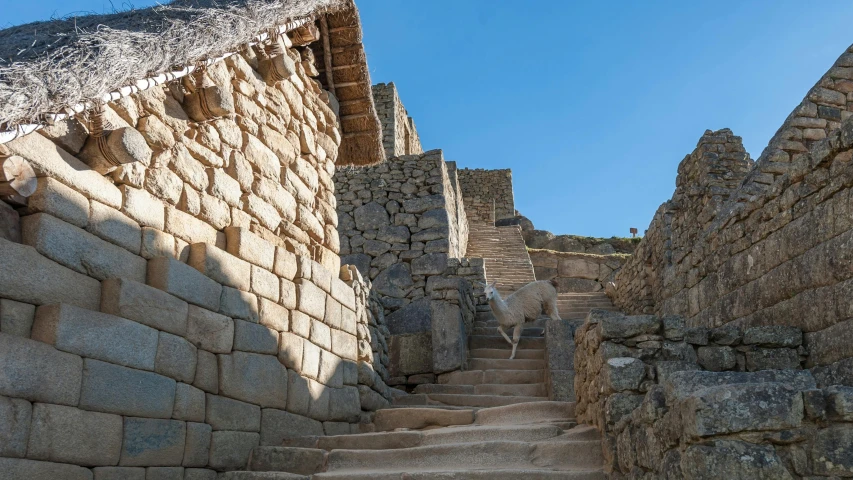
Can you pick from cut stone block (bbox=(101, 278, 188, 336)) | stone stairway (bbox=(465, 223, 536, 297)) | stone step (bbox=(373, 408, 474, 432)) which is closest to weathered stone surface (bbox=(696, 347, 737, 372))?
stone step (bbox=(373, 408, 474, 432))

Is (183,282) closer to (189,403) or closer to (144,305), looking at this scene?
(144,305)

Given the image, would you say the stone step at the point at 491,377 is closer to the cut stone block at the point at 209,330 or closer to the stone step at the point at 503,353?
the stone step at the point at 503,353

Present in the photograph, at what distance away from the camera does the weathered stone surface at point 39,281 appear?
367cm

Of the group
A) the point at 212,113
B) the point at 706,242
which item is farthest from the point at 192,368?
the point at 706,242

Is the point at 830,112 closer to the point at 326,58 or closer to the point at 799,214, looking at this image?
the point at 799,214

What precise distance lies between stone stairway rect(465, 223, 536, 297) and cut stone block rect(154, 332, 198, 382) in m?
10.4

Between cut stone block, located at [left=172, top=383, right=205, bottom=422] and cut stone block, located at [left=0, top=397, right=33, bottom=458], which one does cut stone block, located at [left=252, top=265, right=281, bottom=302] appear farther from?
cut stone block, located at [left=0, top=397, right=33, bottom=458]

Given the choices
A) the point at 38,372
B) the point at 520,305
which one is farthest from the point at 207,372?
the point at 520,305

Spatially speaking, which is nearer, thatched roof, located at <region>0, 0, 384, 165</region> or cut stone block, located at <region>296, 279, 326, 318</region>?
thatched roof, located at <region>0, 0, 384, 165</region>

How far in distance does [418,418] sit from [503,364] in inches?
121

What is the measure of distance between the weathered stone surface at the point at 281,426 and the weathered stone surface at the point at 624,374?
8.44ft

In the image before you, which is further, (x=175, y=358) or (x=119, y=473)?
(x=175, y=358)

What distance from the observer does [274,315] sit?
19.4 feet

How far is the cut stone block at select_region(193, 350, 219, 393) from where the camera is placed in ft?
16.3
